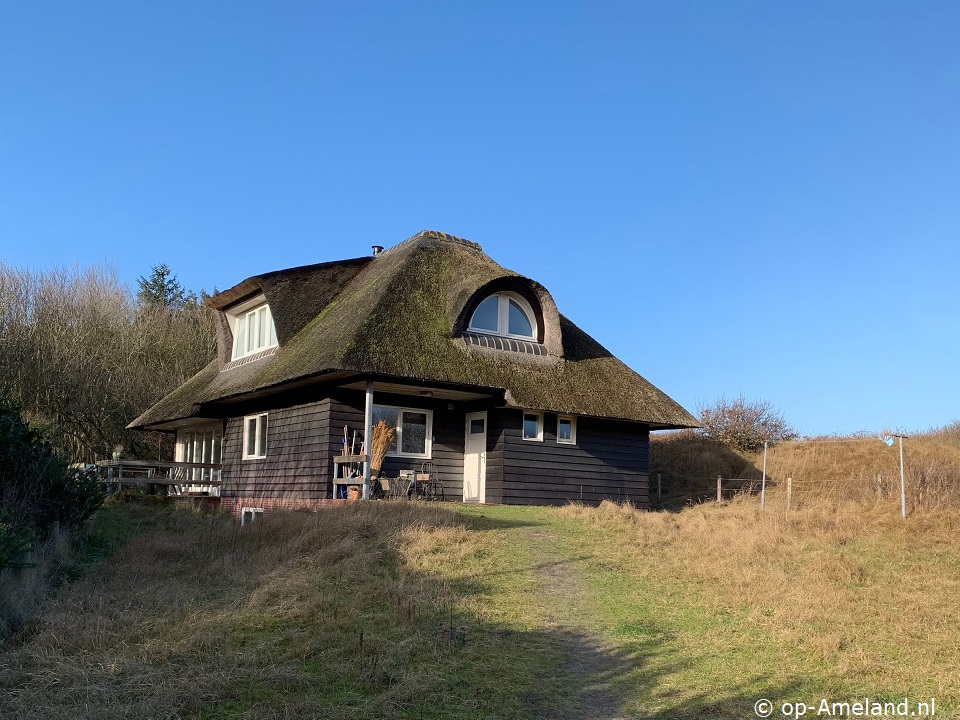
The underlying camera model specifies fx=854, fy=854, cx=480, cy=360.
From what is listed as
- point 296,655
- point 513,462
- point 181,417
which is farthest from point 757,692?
point 181,417

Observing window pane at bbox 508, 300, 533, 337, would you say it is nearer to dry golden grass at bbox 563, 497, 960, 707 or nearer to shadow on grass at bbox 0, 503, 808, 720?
dry golden grass at bbox 563, 497, 960, 707

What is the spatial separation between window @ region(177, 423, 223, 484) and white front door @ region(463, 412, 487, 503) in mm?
9488

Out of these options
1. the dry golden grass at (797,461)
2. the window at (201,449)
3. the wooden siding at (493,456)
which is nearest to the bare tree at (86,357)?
the window at (201,449)

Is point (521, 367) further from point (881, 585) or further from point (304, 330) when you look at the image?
point (881, 585)

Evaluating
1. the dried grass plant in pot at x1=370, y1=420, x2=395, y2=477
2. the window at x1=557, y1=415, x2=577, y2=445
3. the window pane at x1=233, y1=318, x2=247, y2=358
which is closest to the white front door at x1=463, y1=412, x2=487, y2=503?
the window at x1=557, y1=415, x2=577, y2=445

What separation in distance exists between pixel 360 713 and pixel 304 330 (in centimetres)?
1555

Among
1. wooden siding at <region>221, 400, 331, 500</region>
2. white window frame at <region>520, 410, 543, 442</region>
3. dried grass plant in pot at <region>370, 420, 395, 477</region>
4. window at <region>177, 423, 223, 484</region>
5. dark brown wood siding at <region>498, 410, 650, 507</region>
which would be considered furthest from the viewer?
window at <region>177, 423, 223, 484</region>

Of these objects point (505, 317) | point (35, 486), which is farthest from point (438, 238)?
point (35, 486)

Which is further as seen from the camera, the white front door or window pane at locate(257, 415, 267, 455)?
window pane at locate(257, 415, 267, 455)

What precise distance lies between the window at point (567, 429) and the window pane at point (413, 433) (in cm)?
337

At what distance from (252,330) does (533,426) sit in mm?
8986

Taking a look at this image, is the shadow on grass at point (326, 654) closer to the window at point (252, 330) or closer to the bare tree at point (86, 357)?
the window at point (252, 330)

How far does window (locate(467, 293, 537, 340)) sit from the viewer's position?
842 inches

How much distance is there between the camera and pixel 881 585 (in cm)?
1231
